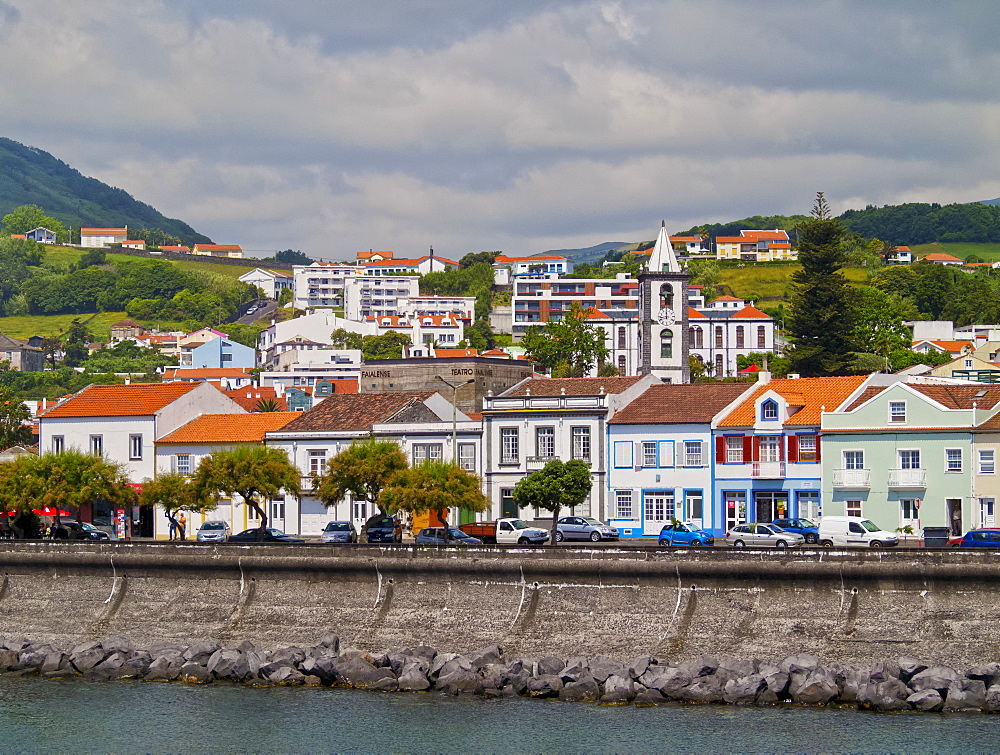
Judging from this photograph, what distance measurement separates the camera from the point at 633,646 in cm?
4369

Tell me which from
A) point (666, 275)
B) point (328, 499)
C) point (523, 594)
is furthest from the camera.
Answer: point (666, 275)

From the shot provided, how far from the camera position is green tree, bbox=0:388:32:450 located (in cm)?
9838

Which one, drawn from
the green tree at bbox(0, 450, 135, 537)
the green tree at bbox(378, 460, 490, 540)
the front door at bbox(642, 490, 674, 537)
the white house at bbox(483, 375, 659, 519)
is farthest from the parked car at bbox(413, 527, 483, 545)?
the green tree at bbox(0, 450, 135, 537)

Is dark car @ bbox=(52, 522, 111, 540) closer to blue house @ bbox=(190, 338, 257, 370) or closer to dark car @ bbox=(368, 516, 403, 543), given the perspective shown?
dark car @ bbox=(368, 516, 403, 543)

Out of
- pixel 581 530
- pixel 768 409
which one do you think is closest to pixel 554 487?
pixel 581 530

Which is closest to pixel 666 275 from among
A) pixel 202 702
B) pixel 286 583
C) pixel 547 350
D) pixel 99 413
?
pixel 547 350

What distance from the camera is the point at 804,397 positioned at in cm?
6550

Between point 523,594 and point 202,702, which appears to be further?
point 523,594

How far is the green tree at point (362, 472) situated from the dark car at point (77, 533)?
10.4 metres

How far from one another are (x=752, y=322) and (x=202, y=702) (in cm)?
11704

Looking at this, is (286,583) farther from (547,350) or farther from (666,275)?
(547,350)

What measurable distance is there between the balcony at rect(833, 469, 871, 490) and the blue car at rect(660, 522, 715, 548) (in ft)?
19.9

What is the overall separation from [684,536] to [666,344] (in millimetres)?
52433

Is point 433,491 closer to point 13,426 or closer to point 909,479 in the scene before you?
point 909,479
